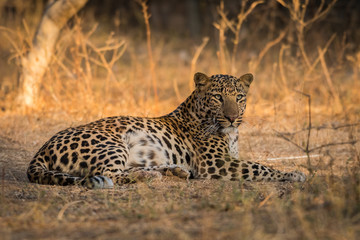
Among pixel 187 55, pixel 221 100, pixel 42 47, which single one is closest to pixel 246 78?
pixel 221 100

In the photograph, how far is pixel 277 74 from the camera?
13.1m

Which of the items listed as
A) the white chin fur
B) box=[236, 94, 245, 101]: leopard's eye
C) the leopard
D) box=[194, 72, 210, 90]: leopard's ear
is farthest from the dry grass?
box=[194, 72, 210, 90]: leopard's ear

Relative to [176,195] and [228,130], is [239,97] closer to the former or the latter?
[228,130]

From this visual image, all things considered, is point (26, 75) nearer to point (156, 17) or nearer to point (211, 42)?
point (211, 42)

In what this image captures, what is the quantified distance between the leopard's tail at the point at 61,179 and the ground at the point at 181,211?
76 millimetres

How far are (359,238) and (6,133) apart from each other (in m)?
6.01

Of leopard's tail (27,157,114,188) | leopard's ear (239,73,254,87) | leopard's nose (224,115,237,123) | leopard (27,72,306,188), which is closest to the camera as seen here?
leopard's tail (27,157,114,188)

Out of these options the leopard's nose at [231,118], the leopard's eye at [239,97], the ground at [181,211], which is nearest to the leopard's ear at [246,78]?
the leopard's eye at [239,97]

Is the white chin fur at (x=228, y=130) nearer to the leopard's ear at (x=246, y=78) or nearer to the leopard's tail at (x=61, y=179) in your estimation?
the leopard's ear at (x=246, y=78)

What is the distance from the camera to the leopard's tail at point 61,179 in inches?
195

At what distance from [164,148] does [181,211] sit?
2.13 meters

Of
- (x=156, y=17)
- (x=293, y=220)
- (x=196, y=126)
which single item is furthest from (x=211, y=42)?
(x=293, y=220)

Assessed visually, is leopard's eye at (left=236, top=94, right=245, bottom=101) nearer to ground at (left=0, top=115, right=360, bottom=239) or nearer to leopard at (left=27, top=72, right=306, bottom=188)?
leopard at (left=27, top=72, right=306, bottom=188)

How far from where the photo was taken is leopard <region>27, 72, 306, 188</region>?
532cm
